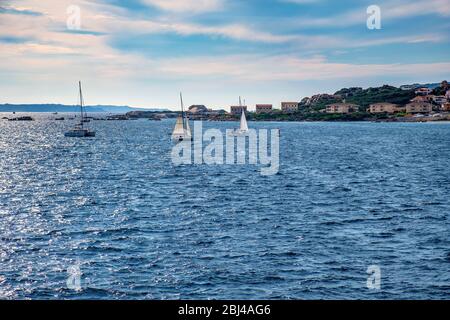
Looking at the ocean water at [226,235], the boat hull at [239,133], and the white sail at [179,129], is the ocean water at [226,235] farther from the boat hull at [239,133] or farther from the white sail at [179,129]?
the boat hull at [239,133]

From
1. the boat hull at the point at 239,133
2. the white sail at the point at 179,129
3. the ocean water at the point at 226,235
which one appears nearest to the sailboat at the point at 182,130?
the white sail at the point at 179,129

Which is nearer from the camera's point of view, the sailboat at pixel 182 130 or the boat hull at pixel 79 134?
the sailboat at pixel 182 130

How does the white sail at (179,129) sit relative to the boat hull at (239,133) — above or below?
above

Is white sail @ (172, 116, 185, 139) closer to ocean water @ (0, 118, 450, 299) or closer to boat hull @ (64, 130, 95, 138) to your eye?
boat hull @ (64, 130, 95, 138)

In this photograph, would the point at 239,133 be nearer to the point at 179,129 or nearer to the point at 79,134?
the point at 179,129

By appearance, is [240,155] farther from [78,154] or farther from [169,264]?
[169,264]

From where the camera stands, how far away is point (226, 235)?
41812mm

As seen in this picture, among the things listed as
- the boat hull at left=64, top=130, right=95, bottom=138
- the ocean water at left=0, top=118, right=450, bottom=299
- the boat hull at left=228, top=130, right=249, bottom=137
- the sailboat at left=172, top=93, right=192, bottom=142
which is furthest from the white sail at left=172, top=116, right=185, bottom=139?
the ocean water at left=0, top=118, right=450, bottom=299

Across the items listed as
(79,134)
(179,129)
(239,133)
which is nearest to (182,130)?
(179,129)

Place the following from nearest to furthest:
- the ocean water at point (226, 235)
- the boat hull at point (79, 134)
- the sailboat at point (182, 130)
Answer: the ocean water at point (226, 235)
the sailboat at point (182, 130)
the boat hull at point (79, 134)

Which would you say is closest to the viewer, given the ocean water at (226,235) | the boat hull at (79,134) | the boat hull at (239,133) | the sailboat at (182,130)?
the ocean water at (226,235)

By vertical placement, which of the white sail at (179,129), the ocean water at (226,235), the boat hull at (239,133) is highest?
the white sail at (179,129)

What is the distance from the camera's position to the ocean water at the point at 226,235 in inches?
1174

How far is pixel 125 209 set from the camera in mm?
55000
